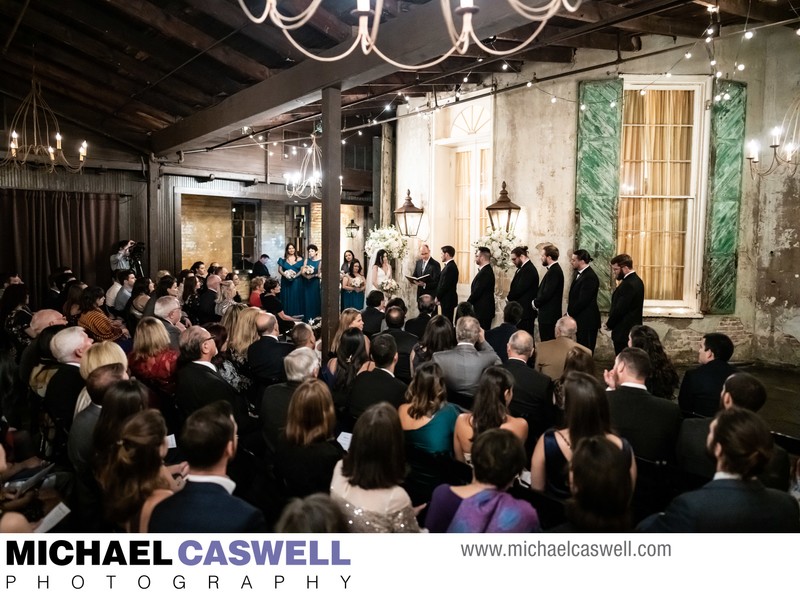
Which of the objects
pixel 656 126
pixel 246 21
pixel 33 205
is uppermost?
pixel 246 21

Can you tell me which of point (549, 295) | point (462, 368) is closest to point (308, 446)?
point (462, 368)

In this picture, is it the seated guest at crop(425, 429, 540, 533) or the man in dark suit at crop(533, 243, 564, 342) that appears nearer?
the seated guest at crop(425, 429, 540, 533)

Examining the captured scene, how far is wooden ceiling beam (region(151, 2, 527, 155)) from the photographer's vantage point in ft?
14.5

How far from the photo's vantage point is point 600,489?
76.3 inches

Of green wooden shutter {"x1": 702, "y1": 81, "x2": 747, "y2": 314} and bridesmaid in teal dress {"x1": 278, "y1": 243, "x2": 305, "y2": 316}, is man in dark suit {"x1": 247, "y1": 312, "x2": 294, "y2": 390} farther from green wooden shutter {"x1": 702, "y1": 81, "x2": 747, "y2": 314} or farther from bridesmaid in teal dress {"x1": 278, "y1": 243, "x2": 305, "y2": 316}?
bridesmaid in teal dress {"x1": 278, "y1": 243, "x2": 305, "y2": 316}

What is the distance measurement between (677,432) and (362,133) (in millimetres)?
10494

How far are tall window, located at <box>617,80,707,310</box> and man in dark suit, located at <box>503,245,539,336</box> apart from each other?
4.83ft

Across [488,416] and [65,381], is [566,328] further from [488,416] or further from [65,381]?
[65,381]

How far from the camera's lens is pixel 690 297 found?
27.1 ft

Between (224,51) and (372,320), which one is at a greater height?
(224,51)

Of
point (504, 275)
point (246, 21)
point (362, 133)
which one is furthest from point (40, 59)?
point (504, 275)

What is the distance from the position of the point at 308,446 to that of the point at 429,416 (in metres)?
0.68

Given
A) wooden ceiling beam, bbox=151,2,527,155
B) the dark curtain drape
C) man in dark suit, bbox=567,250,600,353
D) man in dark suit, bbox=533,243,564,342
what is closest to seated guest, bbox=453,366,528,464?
wooden ceiling beam, bbox=151,2,527,155

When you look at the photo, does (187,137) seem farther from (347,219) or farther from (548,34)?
(347,219)
